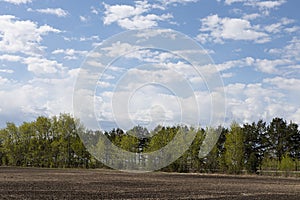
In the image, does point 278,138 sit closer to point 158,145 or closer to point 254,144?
point 254,144

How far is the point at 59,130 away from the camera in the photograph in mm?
96062

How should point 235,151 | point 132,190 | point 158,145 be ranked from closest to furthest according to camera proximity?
1. point 132,190
2. point 235,151
3. point 158,145

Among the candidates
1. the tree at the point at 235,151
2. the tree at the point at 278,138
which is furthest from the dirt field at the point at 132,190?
the tree at the point at 278,138

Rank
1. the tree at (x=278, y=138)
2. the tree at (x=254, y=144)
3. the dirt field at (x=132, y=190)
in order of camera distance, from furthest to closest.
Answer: the tree at (x=278, y=138) < the tree at (x=254, y=144) < the dirt field at (x=132, y=190)

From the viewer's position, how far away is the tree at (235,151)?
70.9 meters

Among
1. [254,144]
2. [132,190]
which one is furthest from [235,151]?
[132,190]

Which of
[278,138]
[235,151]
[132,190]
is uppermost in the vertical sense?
[278,138]

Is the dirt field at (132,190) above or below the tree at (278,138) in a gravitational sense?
below

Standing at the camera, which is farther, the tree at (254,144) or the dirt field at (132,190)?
the tree at (254,144)

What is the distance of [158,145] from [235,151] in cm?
1784

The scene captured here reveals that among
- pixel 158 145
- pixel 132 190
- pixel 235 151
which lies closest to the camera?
pixel 132 190

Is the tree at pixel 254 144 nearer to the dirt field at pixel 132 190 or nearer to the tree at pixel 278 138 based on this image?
the tree at pixel 278 138

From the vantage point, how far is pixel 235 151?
71.2 meters

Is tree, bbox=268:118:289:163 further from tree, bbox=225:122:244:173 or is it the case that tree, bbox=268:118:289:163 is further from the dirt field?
the dirt field
